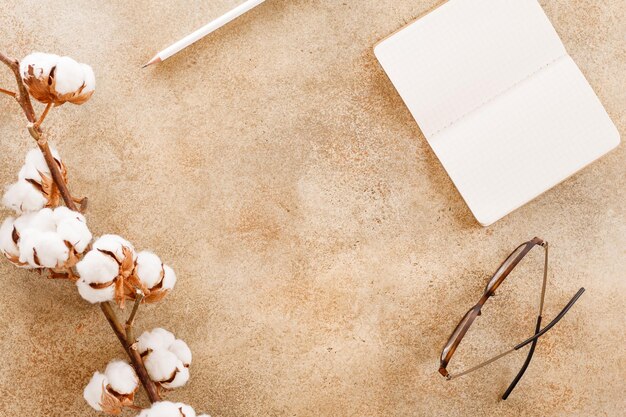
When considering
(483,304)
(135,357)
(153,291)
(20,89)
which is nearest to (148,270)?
(153,291)

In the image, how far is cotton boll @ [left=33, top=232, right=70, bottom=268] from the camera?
2.10 ft

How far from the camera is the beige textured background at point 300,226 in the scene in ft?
3.22

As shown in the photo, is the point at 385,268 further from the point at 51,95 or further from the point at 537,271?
the point at 51,95

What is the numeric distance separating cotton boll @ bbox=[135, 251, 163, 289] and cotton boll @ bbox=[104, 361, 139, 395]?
14 cm

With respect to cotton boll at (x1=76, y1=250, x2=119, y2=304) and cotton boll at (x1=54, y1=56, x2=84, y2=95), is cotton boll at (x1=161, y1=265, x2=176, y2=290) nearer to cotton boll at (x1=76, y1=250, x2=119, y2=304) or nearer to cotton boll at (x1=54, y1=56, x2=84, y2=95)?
cotton boll at (x1=76, y1=250, x2=119, y2=304)

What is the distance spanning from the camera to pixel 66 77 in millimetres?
665

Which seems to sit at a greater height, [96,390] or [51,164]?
[51,164]

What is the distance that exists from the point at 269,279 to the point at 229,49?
40 cm

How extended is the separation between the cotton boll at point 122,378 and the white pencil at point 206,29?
49 centimetres

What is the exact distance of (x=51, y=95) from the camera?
2.20 feet

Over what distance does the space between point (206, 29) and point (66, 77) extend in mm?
358

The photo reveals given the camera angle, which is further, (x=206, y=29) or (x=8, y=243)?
(x=206, y=29)

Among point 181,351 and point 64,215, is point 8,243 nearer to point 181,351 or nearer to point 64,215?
point 64,215

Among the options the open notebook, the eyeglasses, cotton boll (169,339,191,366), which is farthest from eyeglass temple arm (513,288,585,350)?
cotton boll (169,339,191,366)
